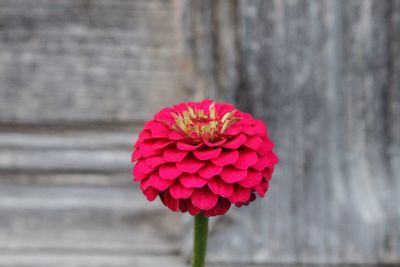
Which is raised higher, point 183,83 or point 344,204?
point 183,83

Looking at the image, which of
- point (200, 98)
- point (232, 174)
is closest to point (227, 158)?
point (232, 174)

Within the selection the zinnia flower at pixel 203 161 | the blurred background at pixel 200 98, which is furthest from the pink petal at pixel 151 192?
the blurred background at pixel 200 98

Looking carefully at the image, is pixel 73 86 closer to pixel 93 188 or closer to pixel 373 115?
pixel 93 188

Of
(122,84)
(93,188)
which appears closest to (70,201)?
(93,188)

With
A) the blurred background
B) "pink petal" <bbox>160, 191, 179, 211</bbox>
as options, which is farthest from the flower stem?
the blurred background

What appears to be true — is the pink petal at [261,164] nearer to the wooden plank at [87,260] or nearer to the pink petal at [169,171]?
the pink petal at [169,171]

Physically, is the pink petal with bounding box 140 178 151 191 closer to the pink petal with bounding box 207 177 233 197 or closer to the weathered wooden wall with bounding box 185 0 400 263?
the pink petal with bounding box 207 177 233 197

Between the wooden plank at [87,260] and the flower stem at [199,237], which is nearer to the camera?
the flower stem at [199,237]

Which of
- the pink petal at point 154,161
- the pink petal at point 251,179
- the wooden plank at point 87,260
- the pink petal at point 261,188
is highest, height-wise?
the pink petal at point 154,161
